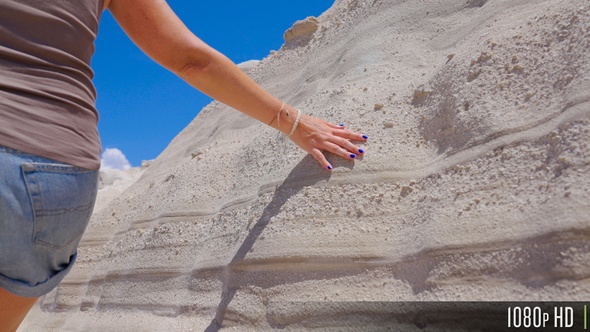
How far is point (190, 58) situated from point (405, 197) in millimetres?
1194

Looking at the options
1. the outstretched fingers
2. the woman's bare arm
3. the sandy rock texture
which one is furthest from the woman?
the outstretched fingers

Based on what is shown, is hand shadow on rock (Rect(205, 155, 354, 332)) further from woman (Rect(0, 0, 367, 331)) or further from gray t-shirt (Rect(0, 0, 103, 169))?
gray t-shirt (Rect(0, 0, 103, 169))

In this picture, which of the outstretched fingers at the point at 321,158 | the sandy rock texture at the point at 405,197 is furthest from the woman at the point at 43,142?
the outstretched fingers at the point at 321,158

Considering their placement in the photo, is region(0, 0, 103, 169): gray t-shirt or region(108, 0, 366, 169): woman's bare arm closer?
region(0, 0, 103, 169): gray t-shirt

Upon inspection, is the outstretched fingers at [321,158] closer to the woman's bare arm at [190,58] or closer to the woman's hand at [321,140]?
the woman's hand at [321,140]

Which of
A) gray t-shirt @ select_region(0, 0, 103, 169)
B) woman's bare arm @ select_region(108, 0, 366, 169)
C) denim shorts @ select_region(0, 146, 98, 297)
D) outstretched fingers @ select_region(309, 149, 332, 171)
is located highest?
outstretched fingers @ select_region(309, 149, 332, 171)

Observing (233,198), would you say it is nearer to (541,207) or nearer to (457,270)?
(457,270)

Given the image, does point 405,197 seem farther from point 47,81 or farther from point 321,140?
point 47,81

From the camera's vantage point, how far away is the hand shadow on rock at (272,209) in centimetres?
275

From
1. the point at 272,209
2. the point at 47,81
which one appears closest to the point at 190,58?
the point at 47,81

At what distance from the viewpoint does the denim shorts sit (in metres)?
1.15

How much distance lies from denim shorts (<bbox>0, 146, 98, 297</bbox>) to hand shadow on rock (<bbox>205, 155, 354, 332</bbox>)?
1.42 meters

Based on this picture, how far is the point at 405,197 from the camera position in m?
2.46

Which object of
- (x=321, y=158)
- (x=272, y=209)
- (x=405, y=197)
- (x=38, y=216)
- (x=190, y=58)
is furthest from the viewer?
(x=272, y=209)
